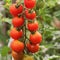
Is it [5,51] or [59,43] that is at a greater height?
[5,51]

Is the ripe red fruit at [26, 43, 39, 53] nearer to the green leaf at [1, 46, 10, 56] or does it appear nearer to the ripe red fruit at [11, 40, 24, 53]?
the ripe red fruit at [11, 40, 24, 53]

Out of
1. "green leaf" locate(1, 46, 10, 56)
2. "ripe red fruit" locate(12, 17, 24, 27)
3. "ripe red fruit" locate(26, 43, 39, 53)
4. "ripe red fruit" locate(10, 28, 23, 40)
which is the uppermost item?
"ripe red fruit" locate(12, 17, 24, 27)

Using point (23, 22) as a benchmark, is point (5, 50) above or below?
below

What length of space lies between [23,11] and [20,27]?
0.07 metres

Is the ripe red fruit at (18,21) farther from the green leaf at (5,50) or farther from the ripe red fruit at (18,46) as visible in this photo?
the green leaf at (5,50)

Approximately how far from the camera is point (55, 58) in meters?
1.11

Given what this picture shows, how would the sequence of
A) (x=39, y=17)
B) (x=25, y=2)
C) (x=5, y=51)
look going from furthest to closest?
(x=39, y=17) → (x=5, y=51) → (x=25, y=2)

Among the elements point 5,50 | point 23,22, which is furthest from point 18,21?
point 5,50

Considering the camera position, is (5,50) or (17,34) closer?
Answer: (17,34)

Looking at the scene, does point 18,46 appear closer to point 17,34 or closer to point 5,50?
point 17,34

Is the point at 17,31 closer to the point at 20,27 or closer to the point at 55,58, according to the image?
the point at 20,27

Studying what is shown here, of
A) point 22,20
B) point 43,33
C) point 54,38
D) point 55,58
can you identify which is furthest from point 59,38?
point 22,20

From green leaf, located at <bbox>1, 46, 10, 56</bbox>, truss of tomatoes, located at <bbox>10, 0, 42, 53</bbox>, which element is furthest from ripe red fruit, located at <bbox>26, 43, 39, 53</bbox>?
green leaf, located at <bbox>1, 46, 10, 56</bbox>

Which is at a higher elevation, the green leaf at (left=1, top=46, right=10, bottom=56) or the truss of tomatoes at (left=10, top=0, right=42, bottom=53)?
the truss of tomatoes at (left=10, top=0, right=42, bottom=53)
